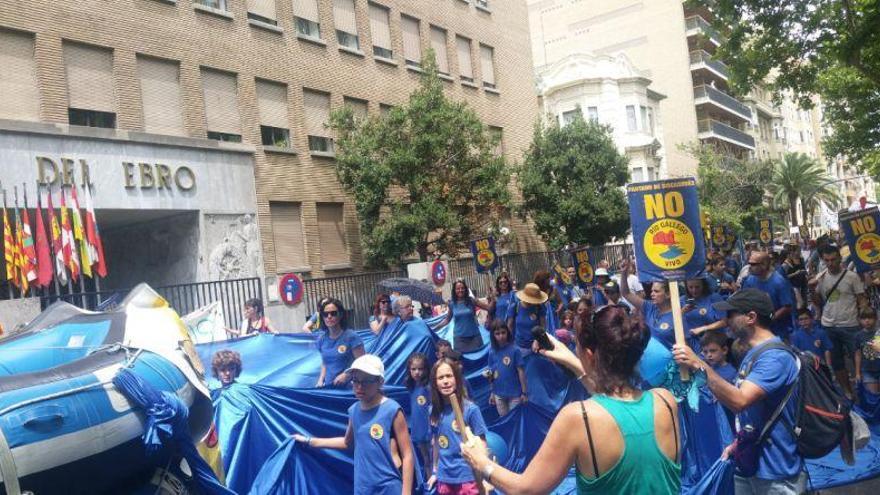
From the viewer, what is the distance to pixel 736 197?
144 ft

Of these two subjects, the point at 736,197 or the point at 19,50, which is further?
the point at 736,197

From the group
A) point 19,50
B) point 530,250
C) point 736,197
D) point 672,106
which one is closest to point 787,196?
point 672,106

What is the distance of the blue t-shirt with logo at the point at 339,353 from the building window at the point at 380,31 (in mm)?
18961

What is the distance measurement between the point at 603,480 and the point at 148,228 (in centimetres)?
1781

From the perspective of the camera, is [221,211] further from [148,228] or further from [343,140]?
[343,140]

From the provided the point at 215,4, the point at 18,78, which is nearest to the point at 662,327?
the point at 18,78

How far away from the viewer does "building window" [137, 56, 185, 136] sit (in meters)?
18.5

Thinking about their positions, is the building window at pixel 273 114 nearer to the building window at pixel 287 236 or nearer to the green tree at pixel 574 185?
the building window at pixel 287 236

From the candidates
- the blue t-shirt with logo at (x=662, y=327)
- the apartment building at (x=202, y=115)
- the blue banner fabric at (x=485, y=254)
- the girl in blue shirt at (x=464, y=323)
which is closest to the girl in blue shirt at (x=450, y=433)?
the blue t-shirt with logo at (x=662, y=327)

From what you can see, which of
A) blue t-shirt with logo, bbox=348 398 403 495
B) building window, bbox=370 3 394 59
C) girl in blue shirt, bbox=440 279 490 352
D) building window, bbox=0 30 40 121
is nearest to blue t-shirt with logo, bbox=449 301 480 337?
girl in blue shirt, bbox=440 279 490 352

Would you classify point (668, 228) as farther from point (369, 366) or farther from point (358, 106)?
point (358, 106)

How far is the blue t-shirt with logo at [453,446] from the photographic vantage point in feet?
17.8

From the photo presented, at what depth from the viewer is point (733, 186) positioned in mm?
43188

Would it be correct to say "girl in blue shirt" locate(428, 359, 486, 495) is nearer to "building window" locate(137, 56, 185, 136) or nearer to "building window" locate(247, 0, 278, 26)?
"building window" locate(137, 56, 185, 136)
